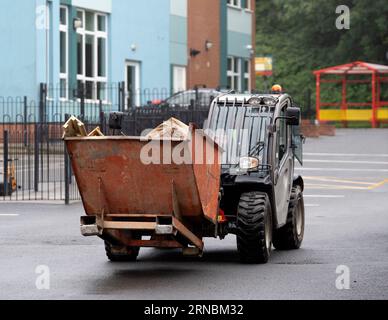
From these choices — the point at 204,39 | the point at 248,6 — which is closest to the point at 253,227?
the point at 204,39

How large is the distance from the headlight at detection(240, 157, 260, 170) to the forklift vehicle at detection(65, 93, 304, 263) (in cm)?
1

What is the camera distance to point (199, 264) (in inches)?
608

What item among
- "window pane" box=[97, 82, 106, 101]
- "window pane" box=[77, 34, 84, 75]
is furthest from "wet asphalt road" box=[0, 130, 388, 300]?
"window pane" box=[97, 82, 106, 101]

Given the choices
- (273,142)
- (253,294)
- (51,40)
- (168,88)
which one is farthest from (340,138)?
(253,294)

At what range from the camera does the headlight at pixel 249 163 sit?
15797 millimetres

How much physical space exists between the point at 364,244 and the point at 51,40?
2092cm

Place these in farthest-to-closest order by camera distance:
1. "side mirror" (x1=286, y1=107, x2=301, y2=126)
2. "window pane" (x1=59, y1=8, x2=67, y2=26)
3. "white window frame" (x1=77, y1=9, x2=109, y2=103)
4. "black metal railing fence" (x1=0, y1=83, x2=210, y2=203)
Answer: "white window frame" (x1=77, y1=9, x2=109, y2=103) → "window pane" (x1=59, y1=8, x2=67, y2=26) → "black metal railing fence" (x1=0, y1=83, x2=210, y2=203) → "side mirror" (x1=286, y1=107, x2=301, y2=126)

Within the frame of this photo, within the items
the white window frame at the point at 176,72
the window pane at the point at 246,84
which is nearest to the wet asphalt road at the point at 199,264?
the white window frame at the point at 176,72

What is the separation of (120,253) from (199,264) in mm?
937

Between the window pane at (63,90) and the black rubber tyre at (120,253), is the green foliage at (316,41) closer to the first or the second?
the window pane at (63,90)

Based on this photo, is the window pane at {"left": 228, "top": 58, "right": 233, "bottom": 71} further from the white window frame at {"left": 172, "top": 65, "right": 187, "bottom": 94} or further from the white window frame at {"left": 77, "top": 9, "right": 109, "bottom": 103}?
the white window frame at {"left": 77, "top": 9, "right": 109, "bottom": 103}

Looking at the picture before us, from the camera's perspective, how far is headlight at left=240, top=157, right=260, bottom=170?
51.8 feet

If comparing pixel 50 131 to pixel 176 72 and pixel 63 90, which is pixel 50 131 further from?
pixel 176 72

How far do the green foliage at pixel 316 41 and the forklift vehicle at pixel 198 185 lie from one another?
157ft
